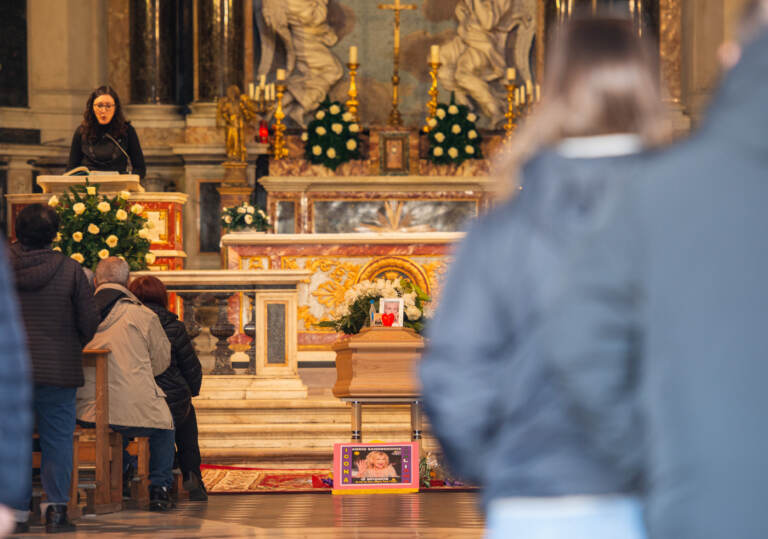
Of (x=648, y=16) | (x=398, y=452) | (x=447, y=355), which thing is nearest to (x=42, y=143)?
(x=648, y=16)

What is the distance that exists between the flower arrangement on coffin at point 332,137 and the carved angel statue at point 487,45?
1.84 meters

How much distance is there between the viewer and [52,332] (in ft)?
23.7

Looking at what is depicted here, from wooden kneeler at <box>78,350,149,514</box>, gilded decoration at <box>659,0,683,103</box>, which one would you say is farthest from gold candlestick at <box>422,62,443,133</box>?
wooden kneeler at <box>78,350,149,514</box>

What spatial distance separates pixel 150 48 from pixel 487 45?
15.3 feet

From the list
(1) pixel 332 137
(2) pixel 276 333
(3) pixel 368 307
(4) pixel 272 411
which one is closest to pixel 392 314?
(3) pixel 368 307

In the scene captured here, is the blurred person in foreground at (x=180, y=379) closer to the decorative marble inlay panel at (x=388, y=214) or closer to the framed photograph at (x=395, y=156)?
the decorative marble inlay panel at (x=388, y=214)

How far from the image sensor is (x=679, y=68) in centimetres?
1795

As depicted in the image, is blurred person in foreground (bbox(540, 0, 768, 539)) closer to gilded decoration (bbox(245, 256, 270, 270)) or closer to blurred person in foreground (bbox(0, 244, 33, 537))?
blurred person in foreground (bbox(0, 244, 33, 537))

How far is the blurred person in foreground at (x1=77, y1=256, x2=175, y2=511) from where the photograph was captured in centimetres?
816

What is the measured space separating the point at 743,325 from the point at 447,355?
0.52 metres

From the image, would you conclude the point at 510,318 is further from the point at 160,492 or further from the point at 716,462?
the point at 160,492

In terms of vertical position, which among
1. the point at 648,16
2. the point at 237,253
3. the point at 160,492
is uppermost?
the point at 648,16

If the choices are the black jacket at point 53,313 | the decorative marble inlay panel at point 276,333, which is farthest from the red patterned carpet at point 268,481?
the black jacket at point 53,313

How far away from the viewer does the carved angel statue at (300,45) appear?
18.0m
